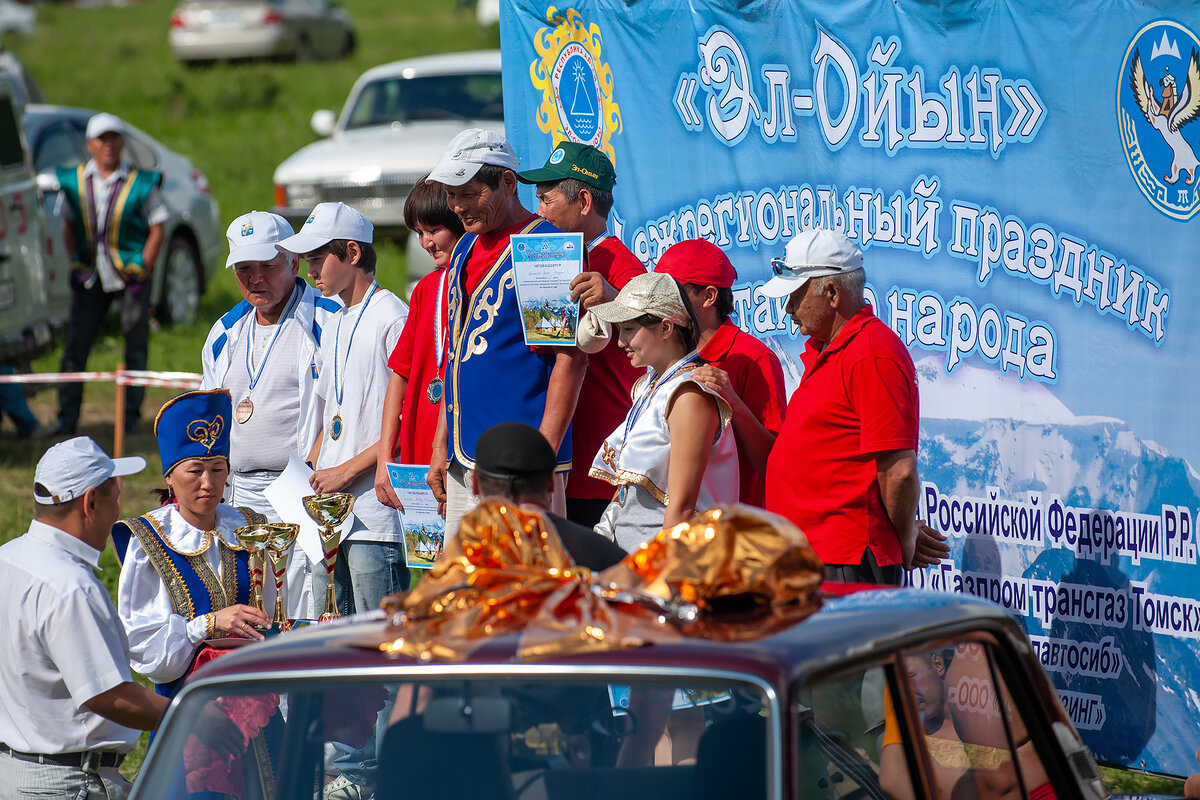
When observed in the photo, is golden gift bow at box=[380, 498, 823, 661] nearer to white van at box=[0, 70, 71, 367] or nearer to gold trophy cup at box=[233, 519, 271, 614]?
gold trophy cup at box=[233, 519, 271, 614]

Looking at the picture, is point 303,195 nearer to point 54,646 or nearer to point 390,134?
point 390,134

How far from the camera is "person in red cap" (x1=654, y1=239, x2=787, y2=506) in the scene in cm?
494

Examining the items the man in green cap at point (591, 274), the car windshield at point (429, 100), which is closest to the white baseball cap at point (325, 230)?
the man in green cap at point (591, 274)

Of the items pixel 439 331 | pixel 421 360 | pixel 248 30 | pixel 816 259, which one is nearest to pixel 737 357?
pixel 816 259

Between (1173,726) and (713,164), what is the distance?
2.96 metres

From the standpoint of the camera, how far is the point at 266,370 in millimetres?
6160

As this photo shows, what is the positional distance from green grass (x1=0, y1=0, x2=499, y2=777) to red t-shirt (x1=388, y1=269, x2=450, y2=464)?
1.87 meters

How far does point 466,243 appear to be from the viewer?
535 centimetres

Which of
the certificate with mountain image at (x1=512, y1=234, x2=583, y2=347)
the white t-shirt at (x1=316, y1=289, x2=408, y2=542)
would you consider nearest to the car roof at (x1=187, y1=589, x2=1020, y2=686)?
the certificate with mountain image at (x1=512, y1=234, x2=583, y2=347)

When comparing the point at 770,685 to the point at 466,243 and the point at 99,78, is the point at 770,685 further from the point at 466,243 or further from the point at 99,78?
the point at 99,78

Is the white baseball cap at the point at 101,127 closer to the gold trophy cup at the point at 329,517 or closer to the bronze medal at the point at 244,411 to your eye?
the bronze medal at the point at 244,411

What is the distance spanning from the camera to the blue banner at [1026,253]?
4.99 m

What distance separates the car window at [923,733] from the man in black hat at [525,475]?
2.85 ft

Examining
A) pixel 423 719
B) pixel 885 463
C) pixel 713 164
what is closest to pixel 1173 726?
pixel 885 463
